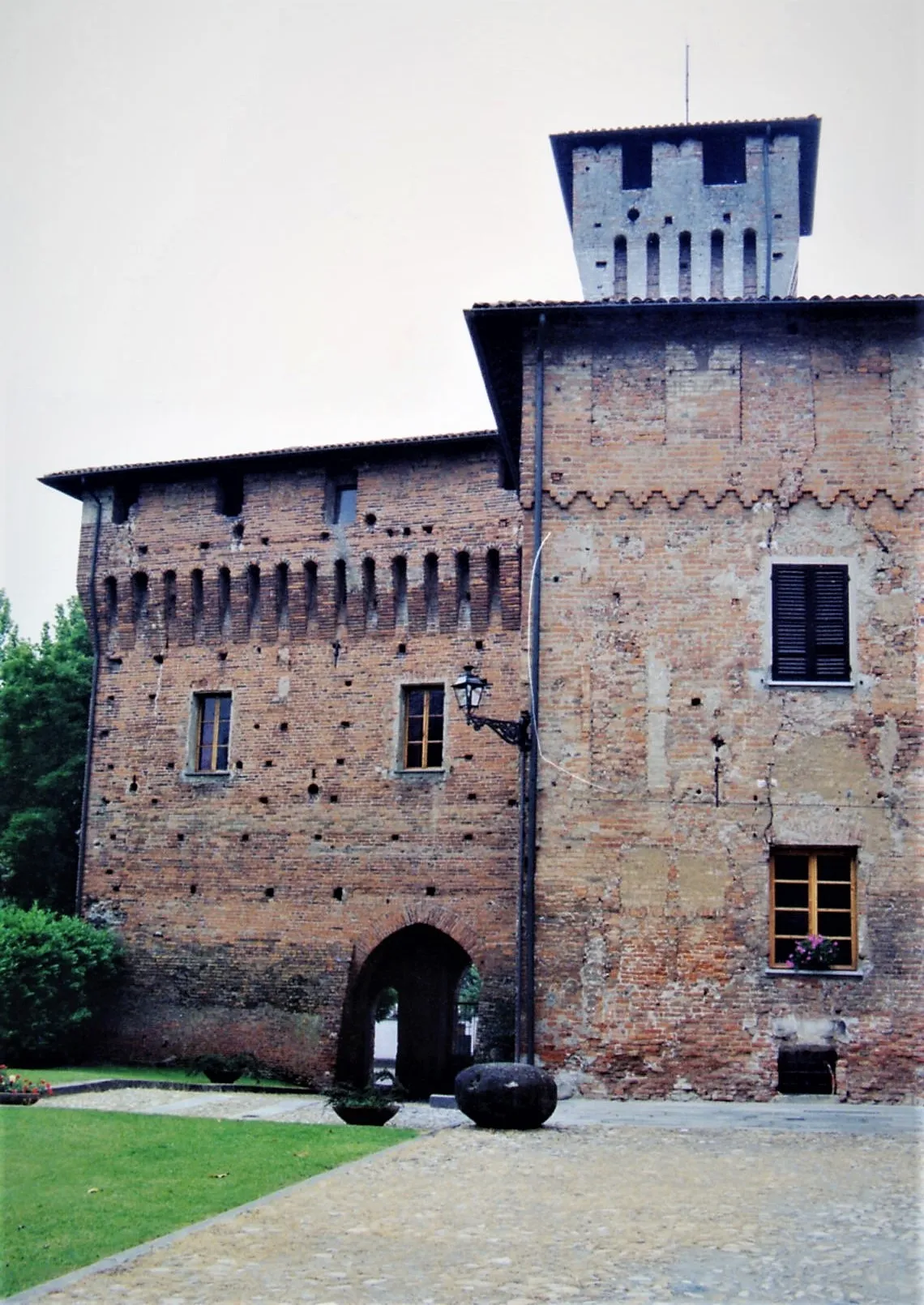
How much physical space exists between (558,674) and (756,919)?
3522 millimetres

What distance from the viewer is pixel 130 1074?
22062 mm

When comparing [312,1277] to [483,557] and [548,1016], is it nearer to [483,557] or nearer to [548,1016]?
[548,1016]

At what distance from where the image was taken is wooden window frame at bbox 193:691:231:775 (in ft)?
79.4

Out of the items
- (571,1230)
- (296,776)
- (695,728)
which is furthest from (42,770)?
(571,1230)

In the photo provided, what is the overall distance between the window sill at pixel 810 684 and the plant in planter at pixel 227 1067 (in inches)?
461

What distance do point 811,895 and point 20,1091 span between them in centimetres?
950

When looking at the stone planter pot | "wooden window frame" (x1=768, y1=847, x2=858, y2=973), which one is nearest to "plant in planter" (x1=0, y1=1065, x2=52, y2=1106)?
the stone planter pot

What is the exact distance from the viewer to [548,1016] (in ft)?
48.5

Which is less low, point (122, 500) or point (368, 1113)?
point (122, 500)

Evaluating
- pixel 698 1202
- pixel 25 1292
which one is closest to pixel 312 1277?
pixel 25 1292

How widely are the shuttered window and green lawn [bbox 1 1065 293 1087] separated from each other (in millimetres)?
10999

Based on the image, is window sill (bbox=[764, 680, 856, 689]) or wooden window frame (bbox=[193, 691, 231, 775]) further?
wooden window frame (bbox=[193, 691, 231, 775])

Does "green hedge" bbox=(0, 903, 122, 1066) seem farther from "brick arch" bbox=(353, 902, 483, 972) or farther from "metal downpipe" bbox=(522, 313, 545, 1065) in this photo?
"metal downpipe" bbox=(522, 313, 545, 1065)

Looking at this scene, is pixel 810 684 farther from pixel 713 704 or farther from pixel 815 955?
pixel 815 955
